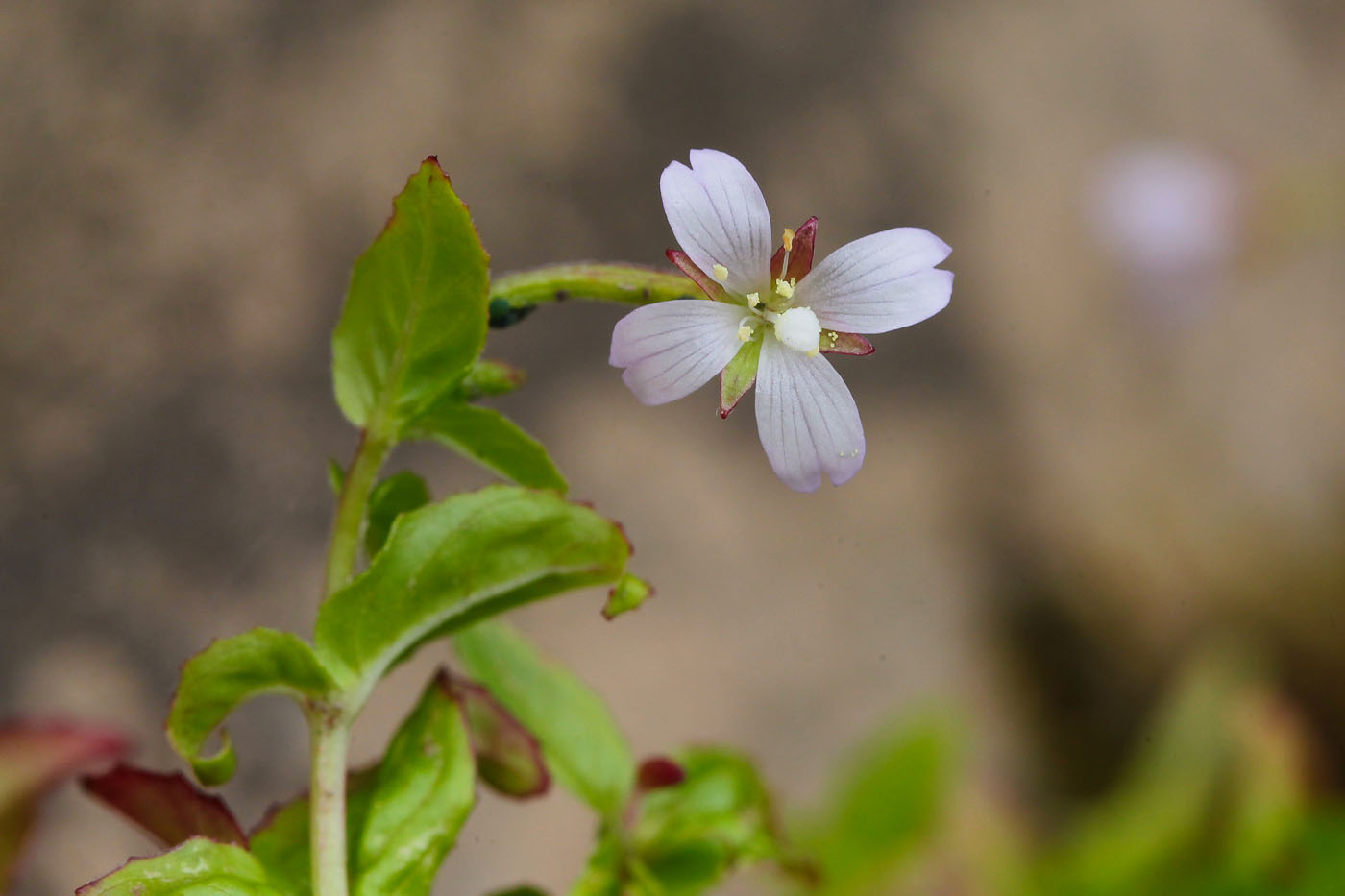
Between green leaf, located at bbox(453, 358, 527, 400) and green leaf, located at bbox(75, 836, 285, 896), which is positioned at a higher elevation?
green leaf, located at bbox(453, 358, 527, 400)

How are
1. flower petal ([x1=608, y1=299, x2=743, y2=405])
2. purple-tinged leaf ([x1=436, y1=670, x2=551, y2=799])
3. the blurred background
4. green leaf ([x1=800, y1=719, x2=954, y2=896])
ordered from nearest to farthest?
1. flower petal ([x1=608, y1=299, x2=743, y2=405])
2. purple-tinged leaf ([x1=436, y1=670, x2=551, y2=799])
3. the blurred background
4. green leaf ([x1=800, y1=719, x2=954, y2=896])

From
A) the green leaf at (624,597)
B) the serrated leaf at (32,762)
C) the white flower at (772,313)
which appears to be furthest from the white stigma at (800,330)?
the serrated leaf at (32,762)

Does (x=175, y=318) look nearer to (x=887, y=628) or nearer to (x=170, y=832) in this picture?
(x=170, y=832)

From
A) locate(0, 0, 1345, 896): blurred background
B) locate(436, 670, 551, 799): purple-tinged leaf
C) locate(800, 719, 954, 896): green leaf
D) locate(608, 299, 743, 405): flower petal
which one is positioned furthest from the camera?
locate(800, 719, 954, 896): green leaf

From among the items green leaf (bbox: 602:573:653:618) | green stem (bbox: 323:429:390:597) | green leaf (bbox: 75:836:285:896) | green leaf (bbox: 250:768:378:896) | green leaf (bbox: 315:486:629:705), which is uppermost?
green stem (bbox: 323:429:390:597)

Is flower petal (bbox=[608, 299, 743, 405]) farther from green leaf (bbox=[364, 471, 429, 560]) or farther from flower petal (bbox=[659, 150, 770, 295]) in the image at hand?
green leaf (bbox=[364, 471, 429, 560])

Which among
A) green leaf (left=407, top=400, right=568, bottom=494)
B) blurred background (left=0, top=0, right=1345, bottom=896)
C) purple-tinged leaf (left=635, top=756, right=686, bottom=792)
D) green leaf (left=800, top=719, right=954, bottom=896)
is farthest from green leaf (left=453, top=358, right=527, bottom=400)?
green leaf (left=800, top=719, right=954, bottom=896)

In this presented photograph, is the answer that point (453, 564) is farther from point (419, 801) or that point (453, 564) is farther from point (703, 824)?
point (703, 824)
